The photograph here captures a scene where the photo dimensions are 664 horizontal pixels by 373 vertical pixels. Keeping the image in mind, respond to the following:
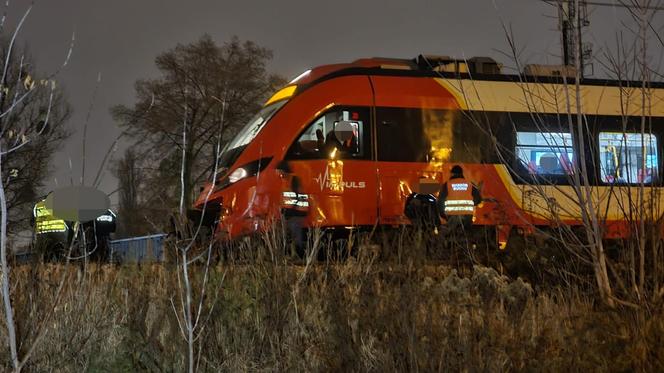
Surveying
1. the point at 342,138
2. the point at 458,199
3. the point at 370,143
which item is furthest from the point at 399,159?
the point at 458,199

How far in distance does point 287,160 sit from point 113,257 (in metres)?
3.98

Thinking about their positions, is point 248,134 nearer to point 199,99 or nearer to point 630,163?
point 630,163

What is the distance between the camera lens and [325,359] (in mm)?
4414

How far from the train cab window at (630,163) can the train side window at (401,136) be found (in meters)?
5.63

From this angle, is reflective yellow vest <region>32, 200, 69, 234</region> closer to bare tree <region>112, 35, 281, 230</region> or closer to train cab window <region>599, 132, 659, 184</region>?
train cab window <region>599, 132, 659, 184</region>

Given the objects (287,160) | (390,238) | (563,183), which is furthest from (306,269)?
(287,160)

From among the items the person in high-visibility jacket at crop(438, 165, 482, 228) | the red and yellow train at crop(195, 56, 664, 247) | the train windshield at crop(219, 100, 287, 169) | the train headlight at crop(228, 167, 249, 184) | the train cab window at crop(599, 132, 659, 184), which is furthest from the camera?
the train windshield at crop(219, 100, 287, 169)

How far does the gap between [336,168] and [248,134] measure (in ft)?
5.22

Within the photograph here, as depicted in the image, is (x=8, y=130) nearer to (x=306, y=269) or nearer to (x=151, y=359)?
(x=151, y=359)

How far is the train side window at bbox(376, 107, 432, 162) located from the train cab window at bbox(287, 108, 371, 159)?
0.75 feet

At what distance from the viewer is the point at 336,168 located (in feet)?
35.1

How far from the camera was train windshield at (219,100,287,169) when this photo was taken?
10977 millimetres

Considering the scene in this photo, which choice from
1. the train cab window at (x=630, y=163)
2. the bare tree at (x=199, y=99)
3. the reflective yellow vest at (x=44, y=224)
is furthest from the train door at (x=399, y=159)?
the bare tree at (x=199, y=99)

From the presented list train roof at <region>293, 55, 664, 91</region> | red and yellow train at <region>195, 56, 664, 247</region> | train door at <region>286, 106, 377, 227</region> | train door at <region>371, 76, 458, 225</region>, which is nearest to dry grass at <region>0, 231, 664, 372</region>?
red and yellow train at <region>195, 56, 664, 247</region>
